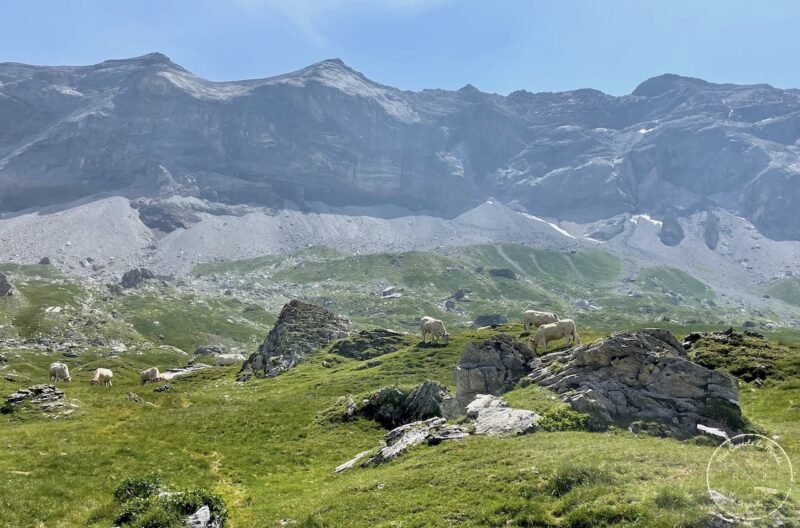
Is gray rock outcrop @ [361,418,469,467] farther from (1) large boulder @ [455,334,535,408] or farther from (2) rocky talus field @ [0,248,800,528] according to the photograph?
(1) large boulder @ [455,334,535,408]

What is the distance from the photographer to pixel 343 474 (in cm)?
3266


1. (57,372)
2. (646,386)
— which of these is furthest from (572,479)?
(57,372)

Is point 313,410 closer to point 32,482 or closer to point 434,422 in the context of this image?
point 434,422

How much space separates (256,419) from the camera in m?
45.5

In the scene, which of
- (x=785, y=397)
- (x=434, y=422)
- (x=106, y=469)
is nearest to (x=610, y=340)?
(x=434, y=422)

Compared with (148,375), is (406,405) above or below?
above

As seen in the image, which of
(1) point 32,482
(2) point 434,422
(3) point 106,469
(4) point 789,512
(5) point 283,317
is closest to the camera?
(4) point 789,512

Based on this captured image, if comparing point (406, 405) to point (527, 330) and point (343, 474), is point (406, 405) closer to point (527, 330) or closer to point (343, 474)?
point (343, 474)

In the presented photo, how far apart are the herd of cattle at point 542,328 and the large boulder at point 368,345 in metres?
8.90

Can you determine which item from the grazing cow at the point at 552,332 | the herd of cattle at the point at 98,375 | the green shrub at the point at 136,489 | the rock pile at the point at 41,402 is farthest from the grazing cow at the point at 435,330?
the green shrub at the point at 136,489

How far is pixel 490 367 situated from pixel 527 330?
38835 mm

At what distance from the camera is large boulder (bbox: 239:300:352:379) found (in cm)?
9081

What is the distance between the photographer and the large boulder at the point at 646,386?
110 ft

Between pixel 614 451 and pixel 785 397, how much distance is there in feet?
107
